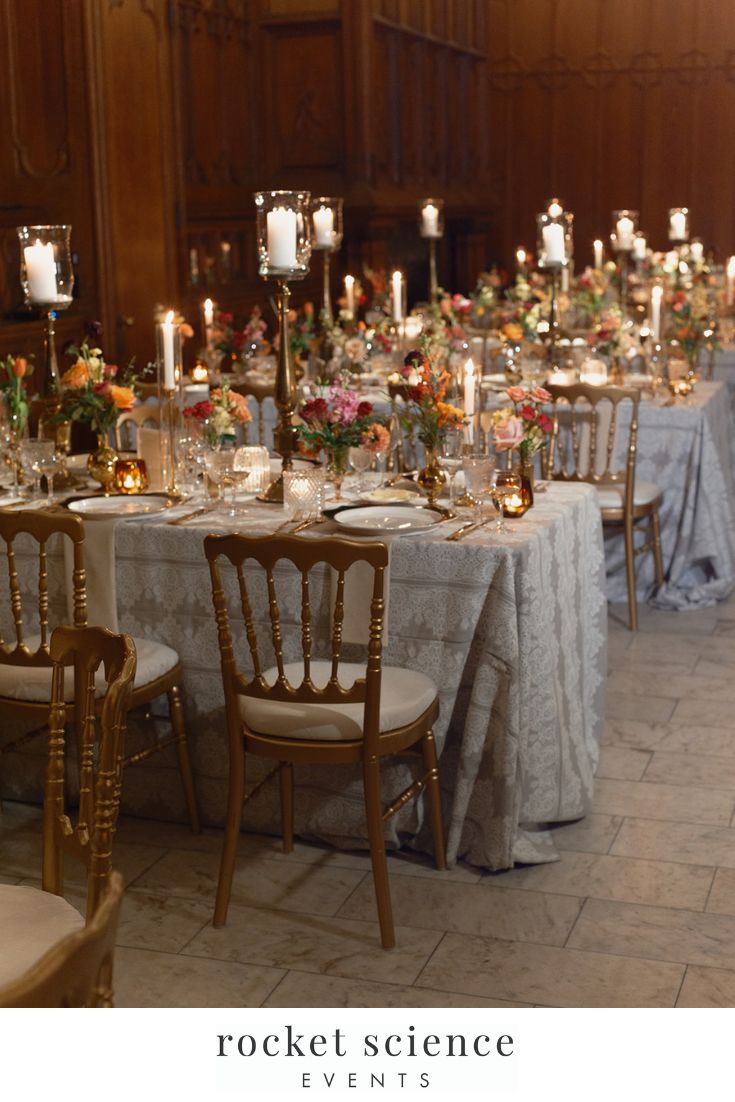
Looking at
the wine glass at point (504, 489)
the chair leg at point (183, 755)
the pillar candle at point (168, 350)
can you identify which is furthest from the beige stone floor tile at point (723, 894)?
the pillar candle at point (168, 350)

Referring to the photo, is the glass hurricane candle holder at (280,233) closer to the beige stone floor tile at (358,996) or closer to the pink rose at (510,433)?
the pink rose at (510,433)

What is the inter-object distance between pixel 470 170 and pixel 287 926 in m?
9.82

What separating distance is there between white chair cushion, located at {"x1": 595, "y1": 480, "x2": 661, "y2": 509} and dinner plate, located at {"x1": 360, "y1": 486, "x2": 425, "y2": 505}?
162 centimetres

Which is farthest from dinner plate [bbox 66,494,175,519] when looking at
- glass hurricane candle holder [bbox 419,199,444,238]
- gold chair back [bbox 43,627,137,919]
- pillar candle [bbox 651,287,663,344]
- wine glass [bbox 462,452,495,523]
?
glass hurricane candle holder [bbox 419,199,444,238]

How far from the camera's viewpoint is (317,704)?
3.17 metres

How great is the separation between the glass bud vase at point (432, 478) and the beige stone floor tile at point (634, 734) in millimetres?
997

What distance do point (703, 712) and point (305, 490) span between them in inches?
64.1

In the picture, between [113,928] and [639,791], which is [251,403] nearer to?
[639,791]

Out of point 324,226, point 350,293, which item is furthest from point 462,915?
point 350,293

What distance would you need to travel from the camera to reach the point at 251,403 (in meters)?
6.30

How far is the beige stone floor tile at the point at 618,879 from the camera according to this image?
3379 mm

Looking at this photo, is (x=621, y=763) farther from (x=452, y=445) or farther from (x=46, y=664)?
(x=46, y=664)

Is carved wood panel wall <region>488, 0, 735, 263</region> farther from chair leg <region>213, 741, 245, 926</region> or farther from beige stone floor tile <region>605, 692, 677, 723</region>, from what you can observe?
chair leg <region>213, 741, 245, 926</region>

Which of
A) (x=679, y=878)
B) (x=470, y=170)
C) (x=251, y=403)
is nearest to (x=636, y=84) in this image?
(x=470, y=170)
